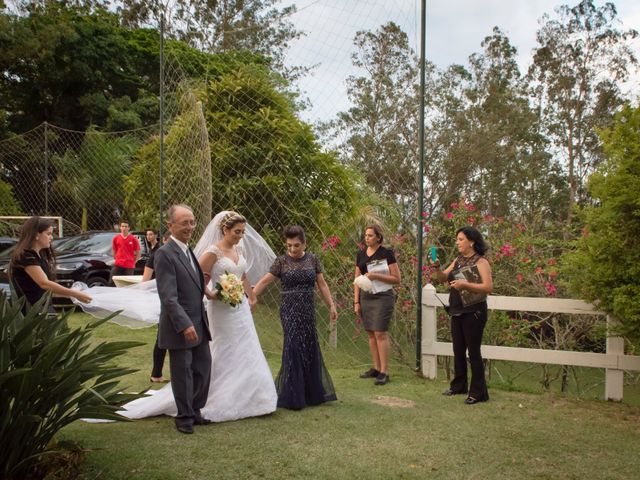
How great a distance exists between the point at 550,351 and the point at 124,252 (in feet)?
25.8

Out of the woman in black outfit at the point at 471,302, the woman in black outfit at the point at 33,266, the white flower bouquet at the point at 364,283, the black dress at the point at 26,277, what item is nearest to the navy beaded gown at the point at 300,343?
the white flower bouquet at the point at 364,283

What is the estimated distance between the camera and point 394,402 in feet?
19.2

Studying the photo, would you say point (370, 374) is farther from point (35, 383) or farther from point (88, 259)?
point (88, 259)

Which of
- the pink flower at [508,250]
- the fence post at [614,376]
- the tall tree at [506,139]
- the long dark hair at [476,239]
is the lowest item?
the fence post at [614,376]

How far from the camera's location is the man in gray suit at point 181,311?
15.4ft

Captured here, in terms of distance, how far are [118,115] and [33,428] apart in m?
24.5

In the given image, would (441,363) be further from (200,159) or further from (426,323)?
(200,159)

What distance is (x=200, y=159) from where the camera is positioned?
8.89 metres

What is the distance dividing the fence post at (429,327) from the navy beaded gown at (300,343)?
1493 mm

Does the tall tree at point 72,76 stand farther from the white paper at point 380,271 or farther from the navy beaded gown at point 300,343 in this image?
the navy beaded gown at point 300,343

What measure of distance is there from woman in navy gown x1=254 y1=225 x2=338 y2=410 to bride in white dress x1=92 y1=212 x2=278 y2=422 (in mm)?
281

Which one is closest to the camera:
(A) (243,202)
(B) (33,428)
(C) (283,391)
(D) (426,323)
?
(B) (33,428)

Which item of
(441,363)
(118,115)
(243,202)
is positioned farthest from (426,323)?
(118,115)

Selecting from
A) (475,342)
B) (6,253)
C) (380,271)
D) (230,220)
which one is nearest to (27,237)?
(230,220)
